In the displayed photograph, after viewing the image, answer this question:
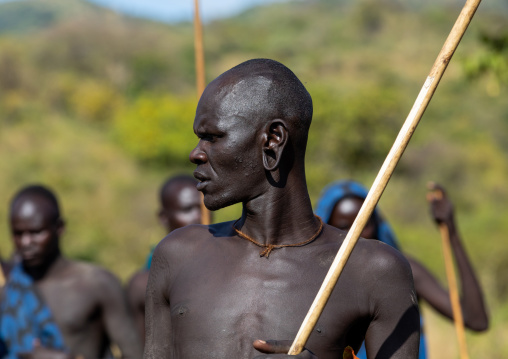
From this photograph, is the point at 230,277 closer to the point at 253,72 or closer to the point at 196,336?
the point at 196,336

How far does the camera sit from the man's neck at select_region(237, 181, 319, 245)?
8.12 ft

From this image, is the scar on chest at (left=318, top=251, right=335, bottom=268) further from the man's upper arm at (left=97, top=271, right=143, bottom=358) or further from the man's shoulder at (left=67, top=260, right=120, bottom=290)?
the man's shoulder at (left=67, top=260, right=120, bottom=290)

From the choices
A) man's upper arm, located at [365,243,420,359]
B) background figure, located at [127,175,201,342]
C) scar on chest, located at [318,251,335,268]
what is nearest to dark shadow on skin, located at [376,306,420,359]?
man's upper arm, located at [365,243,420,359]

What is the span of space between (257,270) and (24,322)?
311 cm

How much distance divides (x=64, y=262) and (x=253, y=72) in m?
3.29

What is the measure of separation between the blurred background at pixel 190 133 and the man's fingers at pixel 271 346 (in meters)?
5.31

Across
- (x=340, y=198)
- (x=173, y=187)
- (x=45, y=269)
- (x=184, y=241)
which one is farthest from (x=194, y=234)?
(x=173, y=187)

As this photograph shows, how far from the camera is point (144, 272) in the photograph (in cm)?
→ 543

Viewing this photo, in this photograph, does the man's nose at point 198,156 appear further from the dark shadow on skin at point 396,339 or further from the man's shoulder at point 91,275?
the man's shoulder at point 91,275

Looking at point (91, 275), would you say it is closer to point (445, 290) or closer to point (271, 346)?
point (445, 290)

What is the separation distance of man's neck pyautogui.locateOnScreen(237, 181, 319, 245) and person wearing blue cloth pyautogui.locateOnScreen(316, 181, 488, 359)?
2.06m

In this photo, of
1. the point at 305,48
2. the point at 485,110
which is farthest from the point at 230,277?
the point at 305,48

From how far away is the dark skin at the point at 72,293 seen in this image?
203 inches

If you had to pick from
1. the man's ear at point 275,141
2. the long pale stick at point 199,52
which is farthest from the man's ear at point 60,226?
the man's ear at point 275,141
